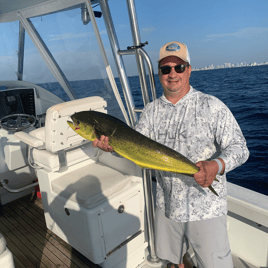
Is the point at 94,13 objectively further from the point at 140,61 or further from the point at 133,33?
the point at 140,61

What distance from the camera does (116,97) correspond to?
4.05 m

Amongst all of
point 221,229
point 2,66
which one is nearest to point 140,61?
point 221,229

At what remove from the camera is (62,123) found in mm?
2453

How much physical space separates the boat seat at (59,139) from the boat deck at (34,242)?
2.92 feet

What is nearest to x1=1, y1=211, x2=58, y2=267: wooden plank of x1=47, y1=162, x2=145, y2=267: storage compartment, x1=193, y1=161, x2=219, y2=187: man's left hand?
x1=47, y1=162, x2=145, y2=267: storage compartment

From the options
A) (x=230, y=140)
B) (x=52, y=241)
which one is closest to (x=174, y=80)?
(x=230, y=140)

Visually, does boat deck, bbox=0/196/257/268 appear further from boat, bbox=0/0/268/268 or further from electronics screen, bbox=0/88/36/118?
electronics screen, bbox=0/88/36/118

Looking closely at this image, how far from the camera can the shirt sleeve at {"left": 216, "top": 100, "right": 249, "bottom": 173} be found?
152 cm

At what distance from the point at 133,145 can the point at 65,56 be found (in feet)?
13.2

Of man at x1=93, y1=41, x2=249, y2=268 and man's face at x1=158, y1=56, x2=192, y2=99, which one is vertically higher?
man's face at x1=158, y1=56, x2=192, y2=99

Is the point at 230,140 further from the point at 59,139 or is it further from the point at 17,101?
the point at 17,101

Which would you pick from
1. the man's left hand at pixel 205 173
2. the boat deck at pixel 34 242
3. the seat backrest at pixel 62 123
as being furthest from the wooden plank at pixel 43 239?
the man's left hand at pixel 205 173

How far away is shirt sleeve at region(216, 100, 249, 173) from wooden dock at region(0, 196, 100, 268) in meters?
1.82

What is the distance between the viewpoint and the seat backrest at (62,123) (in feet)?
7.83
